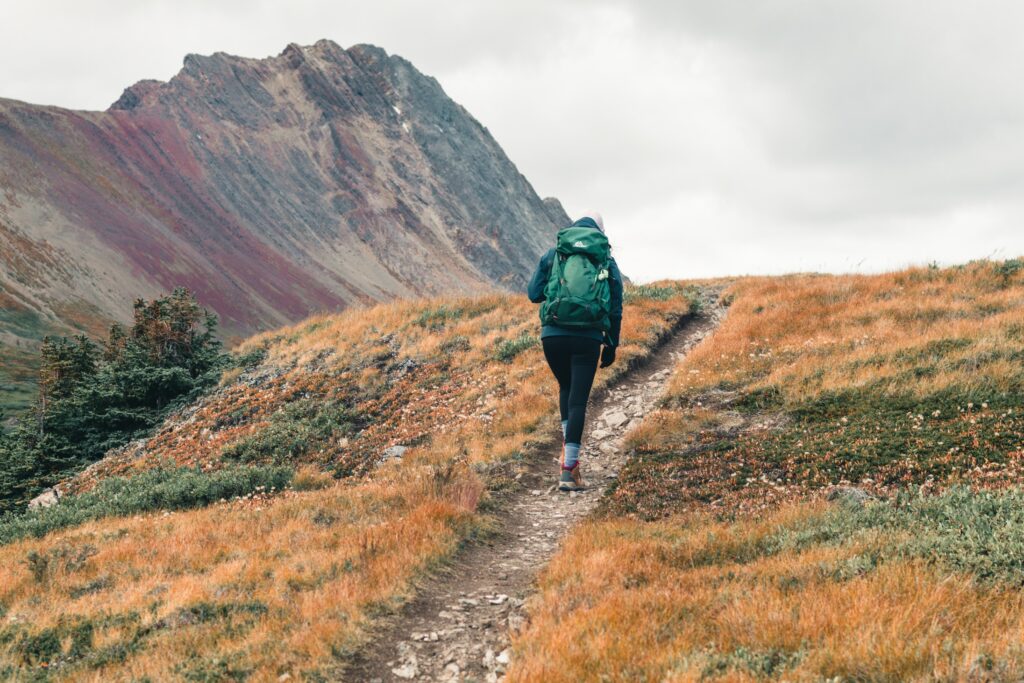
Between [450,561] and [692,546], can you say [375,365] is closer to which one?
[450,561]

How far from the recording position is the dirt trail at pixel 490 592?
4.38 m

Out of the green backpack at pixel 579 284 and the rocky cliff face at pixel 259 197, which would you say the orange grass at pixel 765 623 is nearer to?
the green backpack at pixel 579 284

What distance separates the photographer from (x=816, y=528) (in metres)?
5.34

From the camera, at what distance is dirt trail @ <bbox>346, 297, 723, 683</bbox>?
438 centimetres

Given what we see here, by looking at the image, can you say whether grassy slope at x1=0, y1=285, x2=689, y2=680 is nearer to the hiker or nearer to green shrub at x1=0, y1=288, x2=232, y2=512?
the hiker

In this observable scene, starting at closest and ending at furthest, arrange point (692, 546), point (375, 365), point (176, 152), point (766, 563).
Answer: point (766, 563), point (692, 546), point (375, 365), point (176, 152)

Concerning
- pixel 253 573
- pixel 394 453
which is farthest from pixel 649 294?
pixel 253 573

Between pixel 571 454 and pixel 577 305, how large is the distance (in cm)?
198

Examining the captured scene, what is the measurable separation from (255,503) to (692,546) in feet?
21.0

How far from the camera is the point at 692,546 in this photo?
546cm

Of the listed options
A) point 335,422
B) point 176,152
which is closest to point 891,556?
point 335,422

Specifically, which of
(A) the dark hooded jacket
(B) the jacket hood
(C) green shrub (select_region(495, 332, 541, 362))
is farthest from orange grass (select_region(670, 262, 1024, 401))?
(B) the jacket hood

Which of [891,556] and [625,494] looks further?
[625,494]

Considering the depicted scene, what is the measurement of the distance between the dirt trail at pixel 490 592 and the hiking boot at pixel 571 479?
110 millimetres
